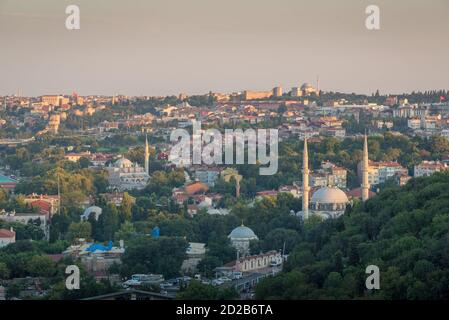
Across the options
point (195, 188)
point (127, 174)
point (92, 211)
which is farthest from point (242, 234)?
point (127, 174)

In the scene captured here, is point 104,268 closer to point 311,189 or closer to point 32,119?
point 311,189

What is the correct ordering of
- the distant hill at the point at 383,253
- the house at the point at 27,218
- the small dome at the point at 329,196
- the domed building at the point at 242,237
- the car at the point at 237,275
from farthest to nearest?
the small dome at the point at 329,196 < the house at the point at 27,218 < the domed building at the point at 242,237 < the car at the point at 237,275 < the distant hill at the point at 383,253

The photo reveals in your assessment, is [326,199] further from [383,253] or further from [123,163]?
[383,253]

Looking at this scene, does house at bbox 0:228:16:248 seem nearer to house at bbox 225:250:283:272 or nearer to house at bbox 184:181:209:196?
house at bbox 225:250:283:272

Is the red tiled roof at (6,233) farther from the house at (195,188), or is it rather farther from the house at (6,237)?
the house at (195,188)

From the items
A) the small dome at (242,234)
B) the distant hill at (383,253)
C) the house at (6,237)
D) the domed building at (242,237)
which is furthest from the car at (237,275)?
the house at (6,237)

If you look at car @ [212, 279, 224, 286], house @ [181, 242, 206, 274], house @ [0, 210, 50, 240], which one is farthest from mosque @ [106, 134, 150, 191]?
car @ [212, 279, 224, 286]

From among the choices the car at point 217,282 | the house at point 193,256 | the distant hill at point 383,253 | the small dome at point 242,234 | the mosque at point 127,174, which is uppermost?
the distant hill at point 383,253
